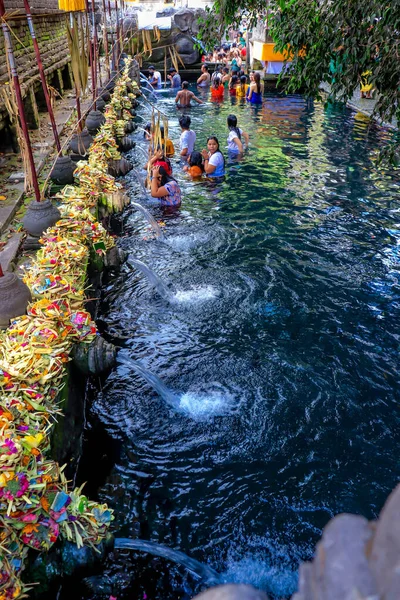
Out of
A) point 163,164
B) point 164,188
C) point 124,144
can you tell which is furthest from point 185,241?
point 124,144

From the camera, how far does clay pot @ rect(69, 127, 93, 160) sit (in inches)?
373

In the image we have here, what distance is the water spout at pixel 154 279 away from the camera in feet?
25.0

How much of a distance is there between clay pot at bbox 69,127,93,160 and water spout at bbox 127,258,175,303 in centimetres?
279

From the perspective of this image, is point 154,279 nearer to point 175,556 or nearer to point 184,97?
point 175,556

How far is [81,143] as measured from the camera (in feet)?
30.8

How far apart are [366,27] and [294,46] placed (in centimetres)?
93

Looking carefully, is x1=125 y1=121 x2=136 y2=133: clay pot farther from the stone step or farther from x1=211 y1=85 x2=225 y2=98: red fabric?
the stone step

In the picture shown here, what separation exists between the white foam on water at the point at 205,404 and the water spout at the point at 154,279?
236cm

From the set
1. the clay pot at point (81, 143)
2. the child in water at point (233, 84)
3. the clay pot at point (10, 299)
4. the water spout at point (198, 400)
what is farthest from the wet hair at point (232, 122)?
the child in water at point (233, 84)

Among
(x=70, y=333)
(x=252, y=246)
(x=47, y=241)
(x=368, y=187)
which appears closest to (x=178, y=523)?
(x=70, y=333)

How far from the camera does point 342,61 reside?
15.6 feet

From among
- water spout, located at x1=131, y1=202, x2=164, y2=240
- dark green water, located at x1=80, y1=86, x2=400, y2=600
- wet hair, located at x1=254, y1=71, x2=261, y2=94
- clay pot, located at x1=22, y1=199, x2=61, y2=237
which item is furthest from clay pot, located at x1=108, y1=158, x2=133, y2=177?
wet hair, located at x1=254, y1=71, x2=261, y2=94

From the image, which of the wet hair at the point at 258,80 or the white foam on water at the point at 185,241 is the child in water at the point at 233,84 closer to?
the wet hair at the point at 258,80

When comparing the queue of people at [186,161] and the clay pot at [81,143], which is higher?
the clay pot at [81,143]
